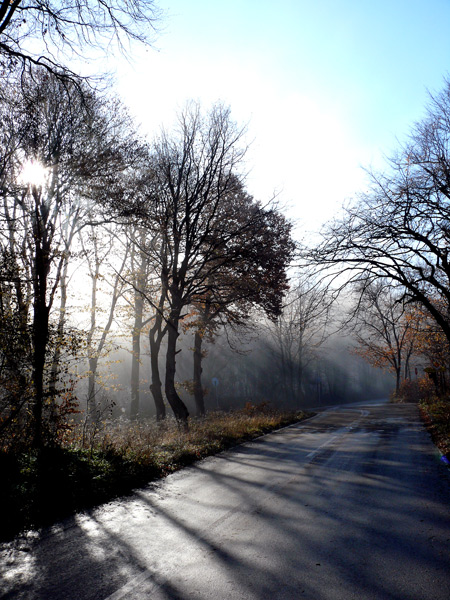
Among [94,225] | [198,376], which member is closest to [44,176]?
[94,225]

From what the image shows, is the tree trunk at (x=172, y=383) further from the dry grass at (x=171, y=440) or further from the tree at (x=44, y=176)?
the tree at (x=44, y=176)

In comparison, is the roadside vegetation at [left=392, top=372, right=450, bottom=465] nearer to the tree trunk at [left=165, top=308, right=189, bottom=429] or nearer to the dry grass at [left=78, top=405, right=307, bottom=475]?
the dry grass at [left=78, top=405, right=307, bottom=475]

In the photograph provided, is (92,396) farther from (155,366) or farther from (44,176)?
(155,366)

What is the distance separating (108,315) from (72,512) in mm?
20396

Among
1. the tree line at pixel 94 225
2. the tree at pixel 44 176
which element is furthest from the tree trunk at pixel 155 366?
the tree at pixel 44 176

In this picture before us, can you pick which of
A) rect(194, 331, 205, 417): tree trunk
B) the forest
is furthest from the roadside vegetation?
rect(194, 331, 205, 417): tree trunk

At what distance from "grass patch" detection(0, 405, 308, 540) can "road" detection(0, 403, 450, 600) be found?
38 centimetres

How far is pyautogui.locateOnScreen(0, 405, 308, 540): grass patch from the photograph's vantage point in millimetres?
5961

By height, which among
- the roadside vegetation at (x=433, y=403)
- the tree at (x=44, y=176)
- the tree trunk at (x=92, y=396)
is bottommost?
the roadside vegetation at (x=433, y=403)

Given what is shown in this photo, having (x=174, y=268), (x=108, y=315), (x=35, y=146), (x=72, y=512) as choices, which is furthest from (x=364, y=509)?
(x=108, y=315)

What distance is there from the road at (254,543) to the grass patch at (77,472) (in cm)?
38

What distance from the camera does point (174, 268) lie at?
16.7 m

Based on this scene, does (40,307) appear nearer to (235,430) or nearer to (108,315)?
(235,430)

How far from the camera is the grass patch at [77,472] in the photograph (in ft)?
A: 19.6
